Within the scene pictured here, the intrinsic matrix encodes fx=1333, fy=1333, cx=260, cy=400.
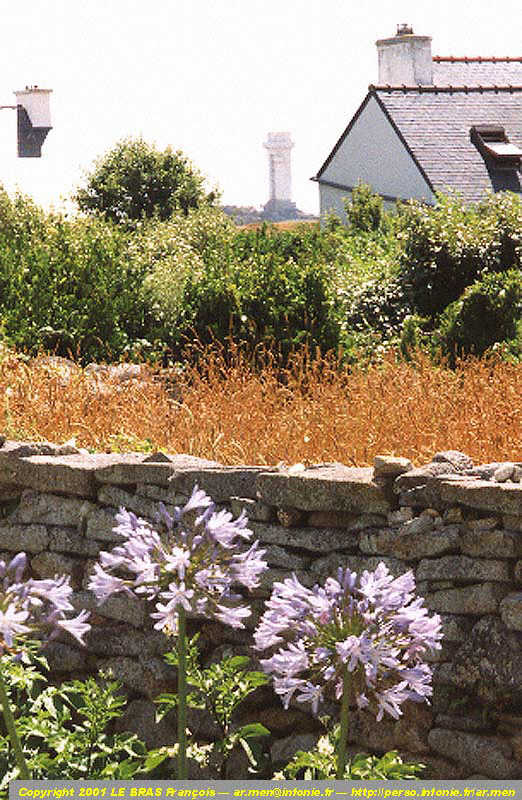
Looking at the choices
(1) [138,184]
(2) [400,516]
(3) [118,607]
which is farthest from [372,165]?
(2) [400,516]

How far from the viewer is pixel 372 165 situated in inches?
1195

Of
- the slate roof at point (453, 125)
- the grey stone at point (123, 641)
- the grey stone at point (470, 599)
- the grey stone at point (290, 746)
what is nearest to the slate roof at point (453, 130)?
the slate roof at point (453, 125)

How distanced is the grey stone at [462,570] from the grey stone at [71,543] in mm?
1609

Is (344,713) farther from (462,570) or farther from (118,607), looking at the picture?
(118,607)

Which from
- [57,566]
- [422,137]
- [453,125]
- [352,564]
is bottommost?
[57,566]

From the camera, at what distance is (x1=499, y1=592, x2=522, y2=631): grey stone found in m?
4.54

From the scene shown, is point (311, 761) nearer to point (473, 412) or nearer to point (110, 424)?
point (473, 412)

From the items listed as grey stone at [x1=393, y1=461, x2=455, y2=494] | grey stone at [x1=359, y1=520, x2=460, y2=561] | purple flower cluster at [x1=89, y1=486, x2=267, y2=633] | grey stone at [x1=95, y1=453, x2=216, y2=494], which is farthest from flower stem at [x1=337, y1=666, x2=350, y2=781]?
grey stone at [x1=95, y1=453, x2=216, y2=494]

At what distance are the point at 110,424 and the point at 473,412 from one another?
199 cm

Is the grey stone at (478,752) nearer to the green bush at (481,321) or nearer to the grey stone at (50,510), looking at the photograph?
the grey stone at (50,510)

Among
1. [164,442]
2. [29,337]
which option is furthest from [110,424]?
[29,337]

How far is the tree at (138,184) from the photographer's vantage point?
28.5 meters

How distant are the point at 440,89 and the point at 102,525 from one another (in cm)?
2606

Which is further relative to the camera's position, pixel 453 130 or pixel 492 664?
pixel 453 130
